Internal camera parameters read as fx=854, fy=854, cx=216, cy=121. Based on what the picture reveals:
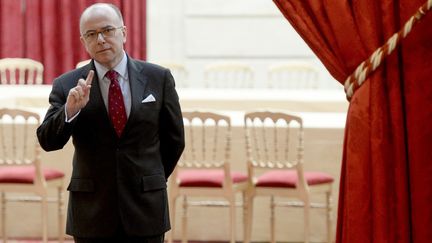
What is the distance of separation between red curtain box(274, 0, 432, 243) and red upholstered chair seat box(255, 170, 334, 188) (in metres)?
2.06

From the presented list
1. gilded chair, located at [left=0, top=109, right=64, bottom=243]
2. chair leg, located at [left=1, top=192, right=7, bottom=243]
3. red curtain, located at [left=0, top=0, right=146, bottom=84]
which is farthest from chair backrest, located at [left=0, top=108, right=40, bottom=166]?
red curtain, located at [left=0, top=0, right=146, bottom=84]

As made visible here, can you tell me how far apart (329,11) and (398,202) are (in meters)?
0.67

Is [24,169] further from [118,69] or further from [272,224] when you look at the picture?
[118,69]

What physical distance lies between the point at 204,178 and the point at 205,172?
0.11m

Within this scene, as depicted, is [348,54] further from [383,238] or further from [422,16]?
[383,238]

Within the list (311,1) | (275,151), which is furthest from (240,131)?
(311,1)

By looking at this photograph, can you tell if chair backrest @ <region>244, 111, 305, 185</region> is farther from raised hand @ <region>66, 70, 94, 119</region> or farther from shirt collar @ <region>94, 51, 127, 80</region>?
raised hand @ <region>66, 70, 94, 119</region>

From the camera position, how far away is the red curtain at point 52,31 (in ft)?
30.1

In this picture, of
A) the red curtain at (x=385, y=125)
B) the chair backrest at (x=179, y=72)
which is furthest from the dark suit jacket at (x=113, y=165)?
the chair backrest at (x=179, y=72)

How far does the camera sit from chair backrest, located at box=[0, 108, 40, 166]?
16.6 feet

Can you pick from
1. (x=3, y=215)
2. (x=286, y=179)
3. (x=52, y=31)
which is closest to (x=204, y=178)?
(x=286, y=179)

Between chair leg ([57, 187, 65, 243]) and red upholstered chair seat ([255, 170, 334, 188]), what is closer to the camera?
red upholstered chair seat ([255, 170, 334, 188])

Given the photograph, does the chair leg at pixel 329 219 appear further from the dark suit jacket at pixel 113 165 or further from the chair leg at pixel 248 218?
the dark suit jacket at pixel 113 165

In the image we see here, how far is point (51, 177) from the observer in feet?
16.8
